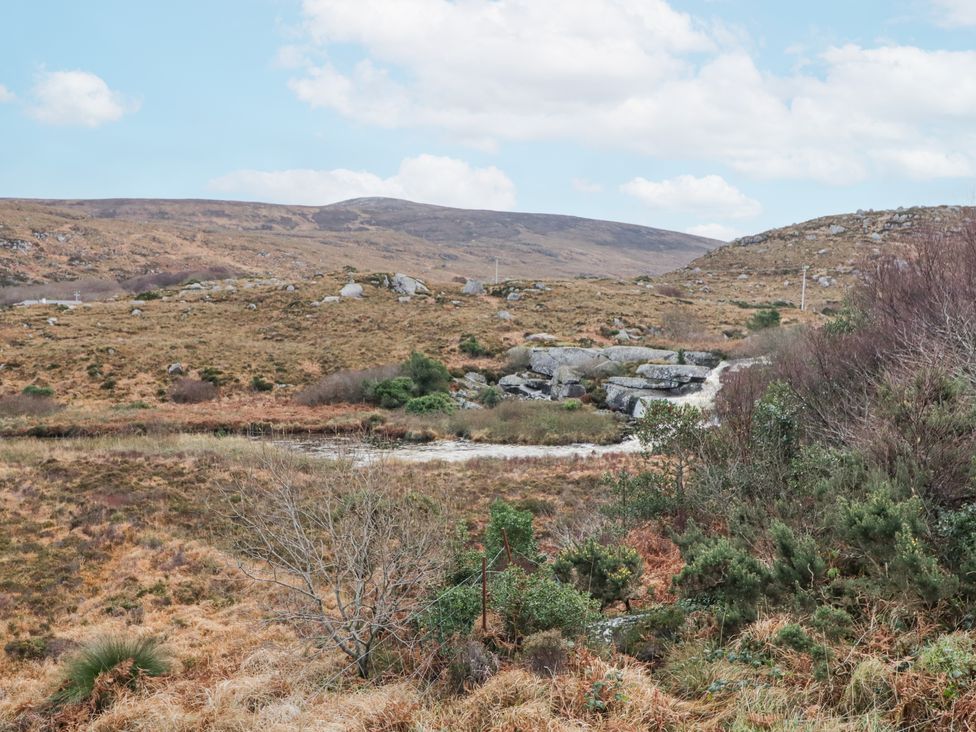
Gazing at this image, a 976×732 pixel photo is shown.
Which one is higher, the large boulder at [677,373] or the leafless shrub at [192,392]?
the large boulder at [677,373]

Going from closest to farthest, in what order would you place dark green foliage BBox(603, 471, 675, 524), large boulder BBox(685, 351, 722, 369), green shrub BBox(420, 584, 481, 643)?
green shrub BBox(420, 584, 481, 643)
dark green foliage BBox(603, 471, 675, 524)
large boulder BBox(685, 351, 722, 369)

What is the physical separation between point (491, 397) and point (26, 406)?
1839cm

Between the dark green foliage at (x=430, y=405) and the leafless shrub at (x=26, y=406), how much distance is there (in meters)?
13.9

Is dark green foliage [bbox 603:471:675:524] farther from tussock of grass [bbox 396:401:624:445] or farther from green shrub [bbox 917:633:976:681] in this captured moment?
tussock of grass [bbox 396:401:624:445]

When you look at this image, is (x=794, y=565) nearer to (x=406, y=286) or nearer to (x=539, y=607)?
(x=539, y=607)

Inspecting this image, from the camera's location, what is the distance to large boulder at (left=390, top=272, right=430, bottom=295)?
49250 mm

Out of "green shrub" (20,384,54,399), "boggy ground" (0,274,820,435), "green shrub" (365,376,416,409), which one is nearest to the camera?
"boggy ground" (0,274,820,435)

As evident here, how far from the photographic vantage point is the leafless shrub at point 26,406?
24.0 m

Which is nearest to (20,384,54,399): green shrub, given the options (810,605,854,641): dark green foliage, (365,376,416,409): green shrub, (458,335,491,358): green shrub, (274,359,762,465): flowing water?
(274,359,762,465): flowing water

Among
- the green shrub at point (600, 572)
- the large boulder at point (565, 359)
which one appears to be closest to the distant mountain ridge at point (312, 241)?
the large boulder at point (565, 359)

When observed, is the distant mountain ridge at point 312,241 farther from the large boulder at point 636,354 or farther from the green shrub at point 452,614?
the green shrub at point 452,614

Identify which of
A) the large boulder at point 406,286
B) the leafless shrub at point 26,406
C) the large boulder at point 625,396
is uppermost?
the large boulder at point 406,286

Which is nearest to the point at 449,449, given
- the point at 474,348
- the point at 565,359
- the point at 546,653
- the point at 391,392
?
the point at 391,392

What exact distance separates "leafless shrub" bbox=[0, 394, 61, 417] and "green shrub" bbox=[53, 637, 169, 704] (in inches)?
870
